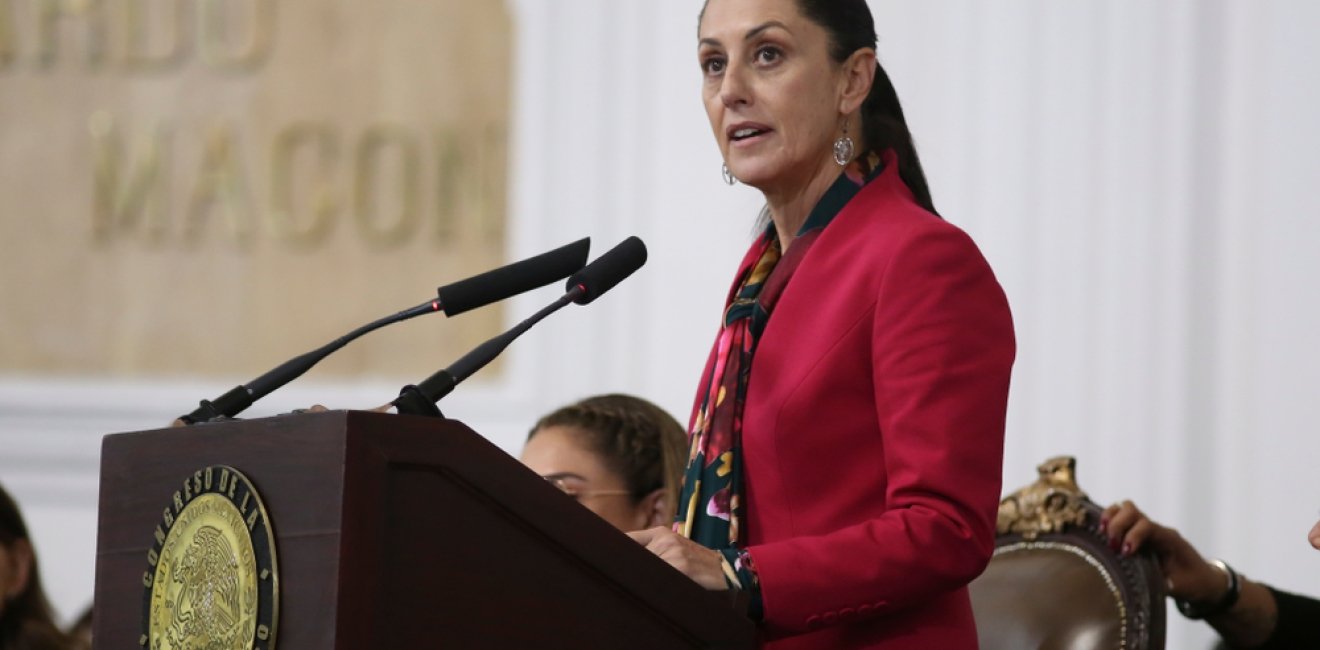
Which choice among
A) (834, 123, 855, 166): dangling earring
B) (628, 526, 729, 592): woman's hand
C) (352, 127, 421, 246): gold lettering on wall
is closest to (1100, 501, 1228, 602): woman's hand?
(834, 123, 855, 166): dangling earring

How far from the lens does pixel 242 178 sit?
527 cm

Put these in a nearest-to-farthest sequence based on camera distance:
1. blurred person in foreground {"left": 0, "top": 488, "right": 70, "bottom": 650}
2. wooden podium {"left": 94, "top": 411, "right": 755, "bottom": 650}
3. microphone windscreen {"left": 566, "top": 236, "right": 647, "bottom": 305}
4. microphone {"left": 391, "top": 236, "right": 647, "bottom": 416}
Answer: wooden podium {"left": 94, "top": 411, "right": 755, "bottom": 650} → microphone {"left": 391, "top": 236, "right": 647, "bottom": 416} → microphone windscreen {"left": 566, "top": 236, "right": 647, "bottom": 305} → blurred person in foreground {"left": 0, "top": 488, "right": 70, "bottom": 650}

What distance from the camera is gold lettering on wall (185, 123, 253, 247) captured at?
528 cm

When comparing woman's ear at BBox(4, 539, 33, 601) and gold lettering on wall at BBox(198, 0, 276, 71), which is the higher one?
gold lettering on wall at BBox(198, 0, 276, 71)

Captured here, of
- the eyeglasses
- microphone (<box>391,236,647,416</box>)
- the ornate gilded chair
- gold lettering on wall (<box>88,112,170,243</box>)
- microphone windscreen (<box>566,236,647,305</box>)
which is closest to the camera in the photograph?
microphone (<box>391,236,647,416</box>)

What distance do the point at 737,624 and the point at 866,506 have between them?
0.86 ft

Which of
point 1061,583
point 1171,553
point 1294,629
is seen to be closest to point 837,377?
point 1061,583

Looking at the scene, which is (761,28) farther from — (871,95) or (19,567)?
(19,567)

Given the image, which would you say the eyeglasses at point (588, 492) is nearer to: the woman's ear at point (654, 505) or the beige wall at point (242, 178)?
the woman's ear at point (654, 505)

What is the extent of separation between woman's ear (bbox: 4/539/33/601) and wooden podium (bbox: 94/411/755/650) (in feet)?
6.75

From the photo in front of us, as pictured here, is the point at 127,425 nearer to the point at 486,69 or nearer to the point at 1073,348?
the point at 486,69

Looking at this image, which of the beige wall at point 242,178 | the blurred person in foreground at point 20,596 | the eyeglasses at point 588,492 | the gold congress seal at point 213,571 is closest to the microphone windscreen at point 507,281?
the gold congress seal at point 213,571

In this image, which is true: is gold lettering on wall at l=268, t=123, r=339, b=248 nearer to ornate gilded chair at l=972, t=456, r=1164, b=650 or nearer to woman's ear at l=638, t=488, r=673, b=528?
woman's ear at l=638, t=488, r=673, b=528

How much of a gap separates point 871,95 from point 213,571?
1.04 metres
